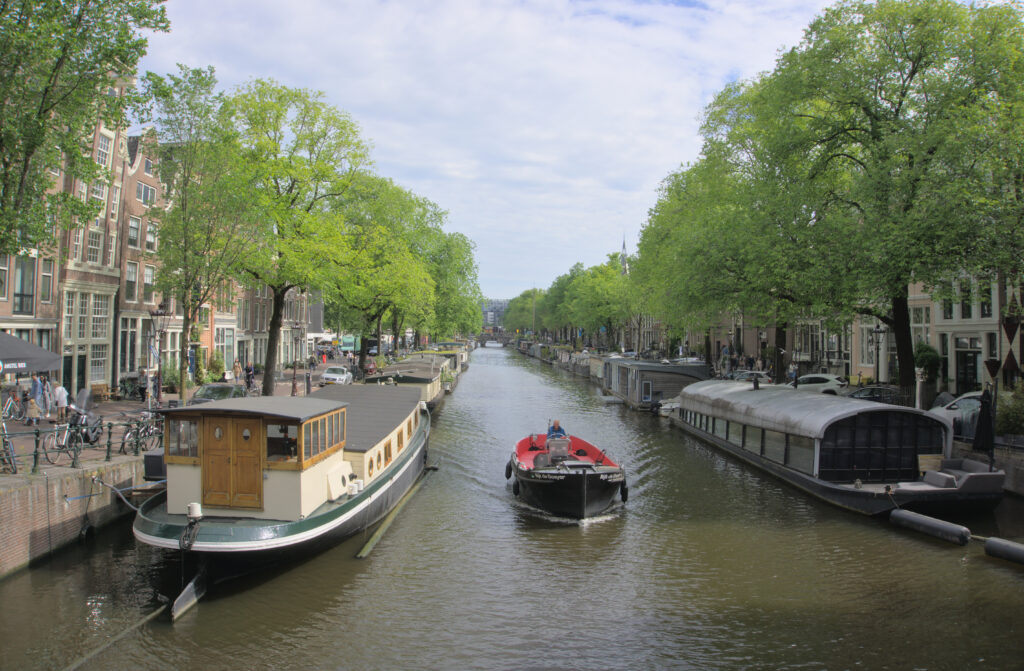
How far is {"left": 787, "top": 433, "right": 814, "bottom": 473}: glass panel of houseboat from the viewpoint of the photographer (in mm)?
20734

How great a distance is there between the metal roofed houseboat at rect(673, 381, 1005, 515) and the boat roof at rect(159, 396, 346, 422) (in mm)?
13702

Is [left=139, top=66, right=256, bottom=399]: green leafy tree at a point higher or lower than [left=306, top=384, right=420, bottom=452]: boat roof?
higher

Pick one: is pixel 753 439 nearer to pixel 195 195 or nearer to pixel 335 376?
pixel 195 195

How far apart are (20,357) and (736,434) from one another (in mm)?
23920

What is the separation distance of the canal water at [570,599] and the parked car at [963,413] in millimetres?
4590

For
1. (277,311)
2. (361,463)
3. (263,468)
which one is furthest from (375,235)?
(263,468)

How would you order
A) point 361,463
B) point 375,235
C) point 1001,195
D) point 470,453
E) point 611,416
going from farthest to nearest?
point 611,416 → point 375,235 → point 470,453 → point 1001,195 → point 361,463

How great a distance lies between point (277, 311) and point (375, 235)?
7741mm

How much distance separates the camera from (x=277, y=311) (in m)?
30.5

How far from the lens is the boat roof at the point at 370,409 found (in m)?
18.2

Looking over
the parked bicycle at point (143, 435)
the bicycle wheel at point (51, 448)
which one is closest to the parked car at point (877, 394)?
the parked bicycle at point (143, 435)

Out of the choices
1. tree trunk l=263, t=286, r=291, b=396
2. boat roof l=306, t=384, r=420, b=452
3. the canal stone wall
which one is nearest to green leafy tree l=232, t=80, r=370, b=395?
tree trunk l=263, t=286, r=291, b=396

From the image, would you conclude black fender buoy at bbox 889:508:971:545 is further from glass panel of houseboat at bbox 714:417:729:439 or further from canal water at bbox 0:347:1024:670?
glass panel of houseboat at bbox 714:417:729:439

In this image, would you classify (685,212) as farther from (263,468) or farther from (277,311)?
(263,468)
